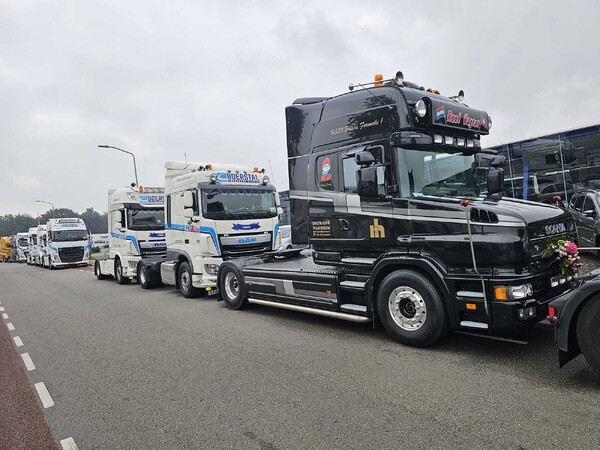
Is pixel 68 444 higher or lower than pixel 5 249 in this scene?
A: lower

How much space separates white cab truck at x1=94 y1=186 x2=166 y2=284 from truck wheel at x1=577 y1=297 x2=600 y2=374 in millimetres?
12871

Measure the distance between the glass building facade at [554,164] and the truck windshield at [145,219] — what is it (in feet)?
36.5

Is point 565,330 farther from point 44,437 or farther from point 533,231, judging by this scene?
point 44,437

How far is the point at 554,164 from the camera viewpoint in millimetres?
11586

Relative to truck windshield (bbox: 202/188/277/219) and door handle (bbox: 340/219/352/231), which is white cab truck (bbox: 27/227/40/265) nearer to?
truck windshield (bbox: 202/188/277/219)

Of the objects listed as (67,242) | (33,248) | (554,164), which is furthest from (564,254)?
(33,248)

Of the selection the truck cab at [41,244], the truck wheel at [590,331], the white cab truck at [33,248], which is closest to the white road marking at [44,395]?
the truck wheel at [590,331]

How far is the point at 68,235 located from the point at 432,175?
90.8 ft

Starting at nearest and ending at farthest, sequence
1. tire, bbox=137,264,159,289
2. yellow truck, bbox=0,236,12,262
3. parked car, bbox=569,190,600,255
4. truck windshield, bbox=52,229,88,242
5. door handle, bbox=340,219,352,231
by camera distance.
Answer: door handle, bbox=340,219,352,231
parked car, bbox=569,190,600,255
tire, bbox=137,264,159,289
truck windshield, bbox=52,229,88,242
yellow truck, bbox=0,236,12,262

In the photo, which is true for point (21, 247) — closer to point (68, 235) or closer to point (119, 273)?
point (68, 235)

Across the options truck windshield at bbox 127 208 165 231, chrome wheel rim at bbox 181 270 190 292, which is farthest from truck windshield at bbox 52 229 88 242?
chrome wheel rim at bbox 181 270 190 292

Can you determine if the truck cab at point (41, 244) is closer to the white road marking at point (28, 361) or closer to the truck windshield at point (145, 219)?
the truck windshield at point (145, 219)

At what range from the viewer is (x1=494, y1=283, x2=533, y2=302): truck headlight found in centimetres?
441

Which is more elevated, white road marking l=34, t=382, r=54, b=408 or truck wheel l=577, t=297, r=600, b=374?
truck wheel l=577, t=297, r=600, b=374
